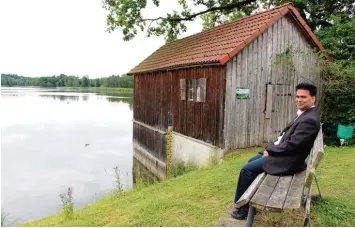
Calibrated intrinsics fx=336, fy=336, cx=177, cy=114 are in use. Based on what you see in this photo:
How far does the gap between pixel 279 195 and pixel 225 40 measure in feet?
29.3

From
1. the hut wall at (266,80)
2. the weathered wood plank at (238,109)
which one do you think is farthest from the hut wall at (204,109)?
the weathered wood plank at (238,109)

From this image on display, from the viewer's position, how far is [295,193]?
12.6ft

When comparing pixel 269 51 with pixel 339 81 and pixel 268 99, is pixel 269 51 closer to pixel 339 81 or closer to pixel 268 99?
pixel 268 99

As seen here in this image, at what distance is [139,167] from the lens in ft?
59.5

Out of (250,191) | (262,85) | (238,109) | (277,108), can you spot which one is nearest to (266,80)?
(262,85)

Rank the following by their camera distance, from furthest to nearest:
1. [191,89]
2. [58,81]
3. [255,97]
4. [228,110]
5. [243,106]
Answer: [58,81] < [191,89] < [255,97] < [243,106] < [228,110]

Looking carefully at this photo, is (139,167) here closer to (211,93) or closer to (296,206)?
(211,93)

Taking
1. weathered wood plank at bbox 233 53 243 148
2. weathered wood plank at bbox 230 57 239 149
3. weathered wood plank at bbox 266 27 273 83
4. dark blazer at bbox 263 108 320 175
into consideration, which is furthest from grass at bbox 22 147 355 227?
weathered wood plank at bbox 266 27 273 83

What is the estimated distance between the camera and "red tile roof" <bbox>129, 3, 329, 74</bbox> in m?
10.8

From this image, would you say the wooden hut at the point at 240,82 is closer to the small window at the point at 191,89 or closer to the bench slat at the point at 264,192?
the small window at the point at 191,89

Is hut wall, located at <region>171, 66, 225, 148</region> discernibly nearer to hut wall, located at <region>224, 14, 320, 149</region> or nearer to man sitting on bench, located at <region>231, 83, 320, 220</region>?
hut wall, located at <region>224, 14, 320, 149</region>

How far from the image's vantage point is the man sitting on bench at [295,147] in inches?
162

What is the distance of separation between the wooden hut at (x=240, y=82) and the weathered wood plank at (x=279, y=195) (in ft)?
21.1

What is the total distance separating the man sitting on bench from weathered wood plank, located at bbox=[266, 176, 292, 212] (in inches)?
5.6
